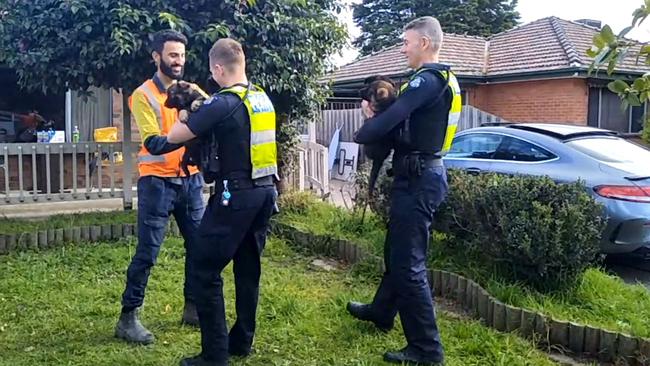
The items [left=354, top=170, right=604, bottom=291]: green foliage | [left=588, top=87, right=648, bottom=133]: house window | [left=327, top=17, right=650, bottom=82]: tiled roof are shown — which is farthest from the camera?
[left=327, top=17, right=650, bottom=82]: tiled roof

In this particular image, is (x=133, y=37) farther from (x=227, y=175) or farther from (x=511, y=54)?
(x=511, y=54)

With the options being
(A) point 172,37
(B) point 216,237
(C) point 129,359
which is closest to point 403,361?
(B) point 216,237

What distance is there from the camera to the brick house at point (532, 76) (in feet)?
46.4

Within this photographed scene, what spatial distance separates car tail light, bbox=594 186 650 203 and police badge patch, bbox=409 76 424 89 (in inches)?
127

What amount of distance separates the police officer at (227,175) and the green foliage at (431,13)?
2824 cm

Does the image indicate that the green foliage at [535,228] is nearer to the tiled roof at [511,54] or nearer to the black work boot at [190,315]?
the black work boot at [190,315]

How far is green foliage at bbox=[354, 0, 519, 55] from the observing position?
3147 centimetres

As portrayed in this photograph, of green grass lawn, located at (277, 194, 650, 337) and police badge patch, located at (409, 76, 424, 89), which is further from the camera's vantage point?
green grass lawn, located at (277, 194, 650, 337)

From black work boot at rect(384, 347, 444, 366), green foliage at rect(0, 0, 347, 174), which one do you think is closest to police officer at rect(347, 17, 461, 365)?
black work boot at rect(384, 347, 444, 366)

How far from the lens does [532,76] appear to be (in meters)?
14.7

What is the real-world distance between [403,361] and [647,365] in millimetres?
1386

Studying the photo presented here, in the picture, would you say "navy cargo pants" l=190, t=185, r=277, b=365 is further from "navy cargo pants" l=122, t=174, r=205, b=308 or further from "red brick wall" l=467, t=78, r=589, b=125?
"red brick wall" l=467, t=78, r=589, b=125

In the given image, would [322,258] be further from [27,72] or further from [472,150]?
[27,72]

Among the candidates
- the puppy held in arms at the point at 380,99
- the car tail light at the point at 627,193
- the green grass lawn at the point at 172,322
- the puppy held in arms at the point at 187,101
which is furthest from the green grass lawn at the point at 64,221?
the car tail light at the point at 627,193
